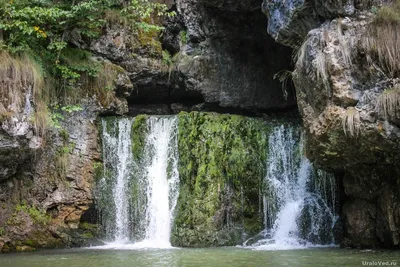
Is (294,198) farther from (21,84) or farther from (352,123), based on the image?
(21,84)

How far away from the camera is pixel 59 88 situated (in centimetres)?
1386

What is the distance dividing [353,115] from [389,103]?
2.23ft

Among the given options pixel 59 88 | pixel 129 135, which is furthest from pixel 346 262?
pixel 59 88

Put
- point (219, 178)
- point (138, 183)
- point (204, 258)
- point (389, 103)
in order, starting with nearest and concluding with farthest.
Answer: point (389, 103)
point (204, 258)
point (219, 178)
point (138, 183)

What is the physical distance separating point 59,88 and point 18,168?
2469 mm

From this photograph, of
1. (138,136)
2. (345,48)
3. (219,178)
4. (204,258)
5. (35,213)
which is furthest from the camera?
(138,136)

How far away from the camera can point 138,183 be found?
44.4 feet

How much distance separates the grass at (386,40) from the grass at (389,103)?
43 centimetres

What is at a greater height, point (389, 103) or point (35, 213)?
point (389, 103)

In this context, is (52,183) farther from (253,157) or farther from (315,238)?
(315,238)

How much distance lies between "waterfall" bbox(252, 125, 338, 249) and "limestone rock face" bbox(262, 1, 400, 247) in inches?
49.0

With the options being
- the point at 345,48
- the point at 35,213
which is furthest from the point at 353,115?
the point at 35,213

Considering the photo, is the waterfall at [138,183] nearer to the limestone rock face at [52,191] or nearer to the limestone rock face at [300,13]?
the limestone rock face at [52,191]

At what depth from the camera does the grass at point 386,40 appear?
945cm
